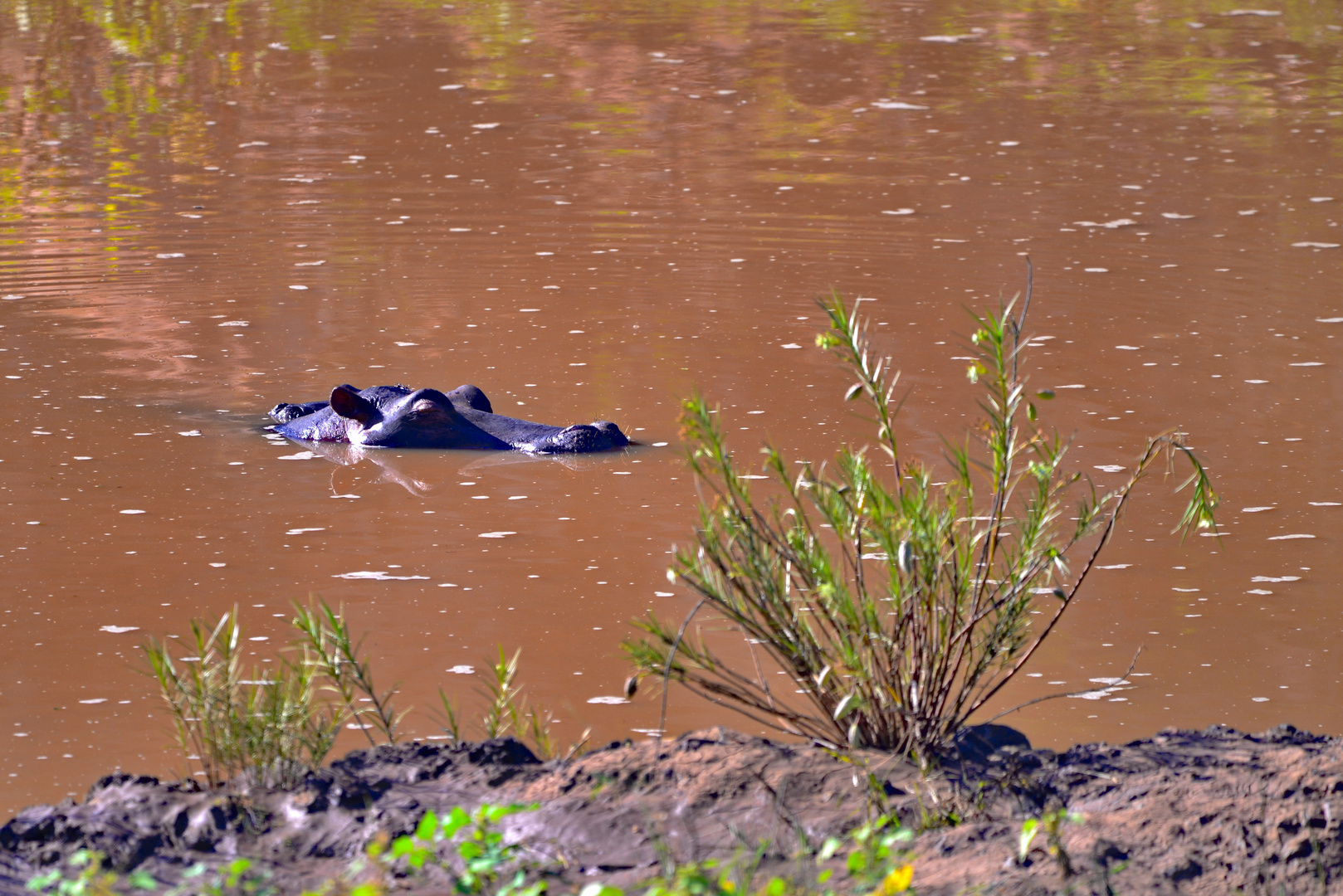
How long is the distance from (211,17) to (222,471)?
22.3 m

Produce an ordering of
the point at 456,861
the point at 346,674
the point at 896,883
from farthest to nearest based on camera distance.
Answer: the point at 346,674 → the point at 456,861 → the point at 896,883

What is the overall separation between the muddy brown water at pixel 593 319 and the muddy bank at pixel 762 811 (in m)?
0.75

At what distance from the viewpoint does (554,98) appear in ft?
68.6

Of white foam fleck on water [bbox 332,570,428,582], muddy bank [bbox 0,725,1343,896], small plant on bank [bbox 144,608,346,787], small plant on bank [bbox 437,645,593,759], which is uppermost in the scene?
small plant on bank [bbox 144,608,346,787]

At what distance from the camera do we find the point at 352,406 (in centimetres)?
848

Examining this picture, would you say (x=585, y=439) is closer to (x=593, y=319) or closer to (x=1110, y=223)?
(x=593, y=319)

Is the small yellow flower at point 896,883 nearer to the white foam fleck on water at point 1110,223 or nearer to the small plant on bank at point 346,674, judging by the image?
the small plant on bank at point 346,674

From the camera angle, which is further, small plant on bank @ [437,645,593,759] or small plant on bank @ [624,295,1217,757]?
small plant on bank @ [437,645,593,759]

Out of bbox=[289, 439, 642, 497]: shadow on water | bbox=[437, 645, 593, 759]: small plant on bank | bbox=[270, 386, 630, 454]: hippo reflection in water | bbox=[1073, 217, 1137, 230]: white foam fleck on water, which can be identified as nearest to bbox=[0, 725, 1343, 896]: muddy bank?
bbox=[437, 645, 593, 759]: small plant on bank

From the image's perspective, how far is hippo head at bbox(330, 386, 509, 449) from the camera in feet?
27.6

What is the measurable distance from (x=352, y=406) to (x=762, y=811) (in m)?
4.86

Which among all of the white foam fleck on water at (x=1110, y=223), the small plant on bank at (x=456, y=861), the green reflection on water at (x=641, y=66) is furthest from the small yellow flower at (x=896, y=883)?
the green reflection on water at (x=641, y=66)

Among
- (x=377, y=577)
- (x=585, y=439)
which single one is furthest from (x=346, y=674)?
(x=585, y=439)

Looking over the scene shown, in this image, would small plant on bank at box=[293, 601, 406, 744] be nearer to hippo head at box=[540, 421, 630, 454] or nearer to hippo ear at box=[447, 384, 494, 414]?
hippo head at box=[540, 421, 630, 454]
